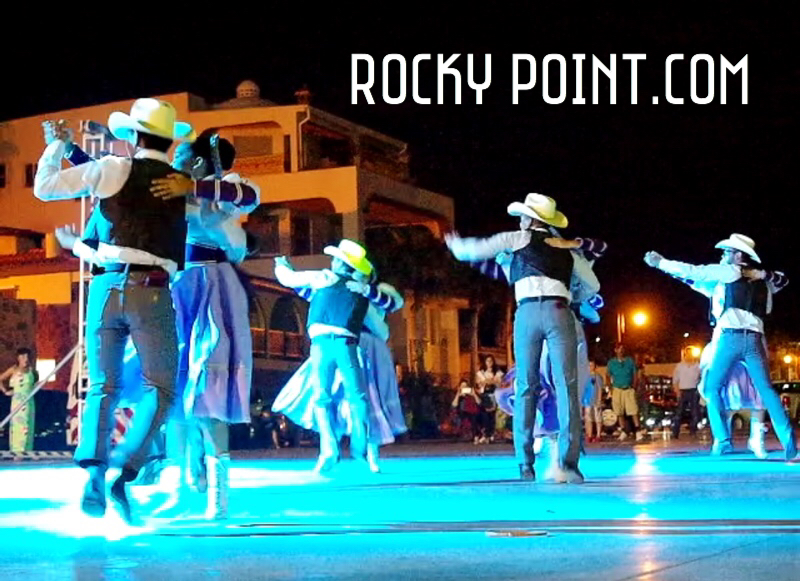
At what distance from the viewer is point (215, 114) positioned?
52.6m

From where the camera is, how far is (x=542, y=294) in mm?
9641

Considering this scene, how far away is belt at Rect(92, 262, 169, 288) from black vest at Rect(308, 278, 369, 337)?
5498 mm

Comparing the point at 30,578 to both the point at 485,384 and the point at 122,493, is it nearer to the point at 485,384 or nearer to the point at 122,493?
the point at 122,493

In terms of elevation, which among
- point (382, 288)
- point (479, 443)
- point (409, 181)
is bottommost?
point (479, 443)

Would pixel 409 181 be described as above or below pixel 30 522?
above

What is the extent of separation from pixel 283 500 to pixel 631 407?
18.2m

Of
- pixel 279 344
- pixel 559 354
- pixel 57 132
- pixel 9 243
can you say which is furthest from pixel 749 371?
pixel 9 243

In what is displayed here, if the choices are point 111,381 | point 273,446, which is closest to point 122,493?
point 111,381

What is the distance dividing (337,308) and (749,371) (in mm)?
3938

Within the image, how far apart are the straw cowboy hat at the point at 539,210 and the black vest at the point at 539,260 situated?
0.10m

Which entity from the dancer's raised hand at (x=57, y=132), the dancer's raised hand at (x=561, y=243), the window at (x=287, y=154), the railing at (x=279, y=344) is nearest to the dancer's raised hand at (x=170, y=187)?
the dancer's raised hand at (x=57, y=132)

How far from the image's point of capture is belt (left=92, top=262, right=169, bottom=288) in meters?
6.44

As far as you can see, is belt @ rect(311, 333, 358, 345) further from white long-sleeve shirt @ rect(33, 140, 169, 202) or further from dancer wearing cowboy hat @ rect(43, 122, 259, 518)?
white long-sleeve shirt @ rect(33, 140, 169, 202)

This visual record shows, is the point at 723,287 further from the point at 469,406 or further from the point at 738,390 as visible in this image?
the point at 469,406
